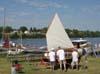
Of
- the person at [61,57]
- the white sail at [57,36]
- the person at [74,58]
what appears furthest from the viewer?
the white sail at [57,36]

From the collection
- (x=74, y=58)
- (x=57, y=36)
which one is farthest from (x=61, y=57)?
(x=57, y=36)

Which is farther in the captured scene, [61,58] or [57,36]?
[57,36]

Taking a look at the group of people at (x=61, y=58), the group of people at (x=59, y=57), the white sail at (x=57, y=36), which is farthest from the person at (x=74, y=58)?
the white sail at (x=57, y=36)

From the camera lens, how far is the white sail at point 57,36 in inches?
1304

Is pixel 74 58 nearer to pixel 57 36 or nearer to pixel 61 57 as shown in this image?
pixel 61 57

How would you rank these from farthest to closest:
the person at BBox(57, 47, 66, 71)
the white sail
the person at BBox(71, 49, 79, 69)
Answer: the white sail → the person at BBox(71, 49, 79, 69) → the person at BBox(57, 47, 66, 71)

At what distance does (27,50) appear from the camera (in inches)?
1939

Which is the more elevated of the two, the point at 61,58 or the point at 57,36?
the point at 57,36

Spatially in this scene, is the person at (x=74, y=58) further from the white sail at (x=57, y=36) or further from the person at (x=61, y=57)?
the white sail at (x=57, y=36)

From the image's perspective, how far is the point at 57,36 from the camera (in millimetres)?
33625

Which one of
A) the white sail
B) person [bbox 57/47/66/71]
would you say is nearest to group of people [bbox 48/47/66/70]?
person [bbox 57/47/66/71]

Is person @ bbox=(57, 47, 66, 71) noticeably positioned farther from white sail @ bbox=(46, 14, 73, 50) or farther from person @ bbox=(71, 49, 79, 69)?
white sail @ bbox=(46, 14, 73, 50)

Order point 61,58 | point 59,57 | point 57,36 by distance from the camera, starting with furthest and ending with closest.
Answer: point 57,36 → point 59,57 → point 61,58

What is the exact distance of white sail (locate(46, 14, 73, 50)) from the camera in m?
33.1
